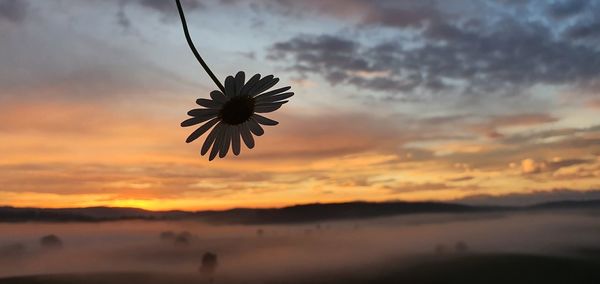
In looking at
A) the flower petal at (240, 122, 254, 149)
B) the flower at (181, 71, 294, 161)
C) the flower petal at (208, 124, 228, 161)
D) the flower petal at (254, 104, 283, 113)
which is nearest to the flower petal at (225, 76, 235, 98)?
the flower at (181, 71, 294, 161)

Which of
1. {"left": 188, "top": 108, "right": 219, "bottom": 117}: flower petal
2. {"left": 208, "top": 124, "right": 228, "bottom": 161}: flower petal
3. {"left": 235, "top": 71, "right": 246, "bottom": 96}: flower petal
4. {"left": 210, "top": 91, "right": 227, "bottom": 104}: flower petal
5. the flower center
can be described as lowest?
{"left": 208, "top": 124, "right": 228, "bottom": 161}: flower petal

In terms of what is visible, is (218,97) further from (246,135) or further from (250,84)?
(246,135)

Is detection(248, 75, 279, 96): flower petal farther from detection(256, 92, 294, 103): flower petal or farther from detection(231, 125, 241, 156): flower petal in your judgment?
detection(231, 125, 241, 156): flower petal

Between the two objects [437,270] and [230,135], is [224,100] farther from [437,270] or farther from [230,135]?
[437,270]

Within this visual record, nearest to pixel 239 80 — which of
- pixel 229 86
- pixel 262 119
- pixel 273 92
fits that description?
pixel 229 86

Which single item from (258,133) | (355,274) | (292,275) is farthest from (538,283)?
(258,133)

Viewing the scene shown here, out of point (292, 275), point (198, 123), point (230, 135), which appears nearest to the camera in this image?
point (198, 123)

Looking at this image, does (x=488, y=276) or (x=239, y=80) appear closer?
(x=239, y=80)
